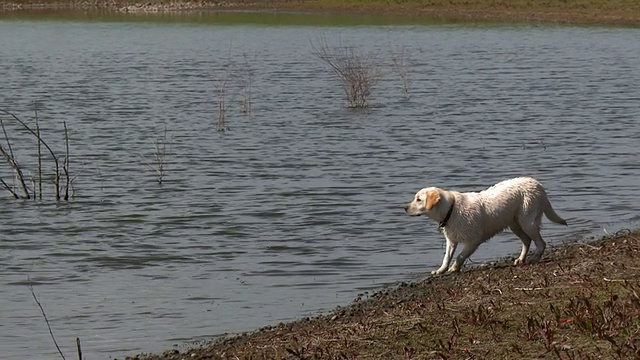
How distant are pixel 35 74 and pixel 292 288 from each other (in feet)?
88.2

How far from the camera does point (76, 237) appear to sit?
14.4 meters

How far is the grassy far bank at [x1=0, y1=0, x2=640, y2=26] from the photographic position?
5762 cm

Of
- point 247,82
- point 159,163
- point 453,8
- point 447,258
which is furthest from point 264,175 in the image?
point 453,8

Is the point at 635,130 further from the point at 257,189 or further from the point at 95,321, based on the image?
the point at 95,321

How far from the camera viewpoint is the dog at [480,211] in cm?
1098

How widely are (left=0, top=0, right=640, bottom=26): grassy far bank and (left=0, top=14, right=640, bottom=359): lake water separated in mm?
15549

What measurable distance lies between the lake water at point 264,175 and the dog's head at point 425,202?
797 mm

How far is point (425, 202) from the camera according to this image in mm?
10992

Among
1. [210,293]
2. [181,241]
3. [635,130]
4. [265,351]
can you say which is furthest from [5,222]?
[635,130]

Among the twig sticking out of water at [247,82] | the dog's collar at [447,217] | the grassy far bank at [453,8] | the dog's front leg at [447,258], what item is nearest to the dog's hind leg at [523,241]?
the dog's front leg at [447,258]

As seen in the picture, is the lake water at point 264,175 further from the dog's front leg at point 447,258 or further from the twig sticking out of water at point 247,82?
the dog's front leg at point 447,258

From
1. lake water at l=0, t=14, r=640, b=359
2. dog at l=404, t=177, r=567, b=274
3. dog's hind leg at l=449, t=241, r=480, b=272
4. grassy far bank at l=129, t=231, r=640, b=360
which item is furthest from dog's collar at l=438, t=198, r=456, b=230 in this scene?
lake water at l=0, t=14, r=640, b=359

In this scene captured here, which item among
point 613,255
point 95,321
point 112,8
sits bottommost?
point 112,8

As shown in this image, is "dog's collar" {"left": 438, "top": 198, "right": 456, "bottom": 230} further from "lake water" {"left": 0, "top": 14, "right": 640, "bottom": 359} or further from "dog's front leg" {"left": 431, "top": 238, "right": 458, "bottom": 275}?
"lake water" {"left": 0, "top": 14, "right": 640, "bottom": 359}
